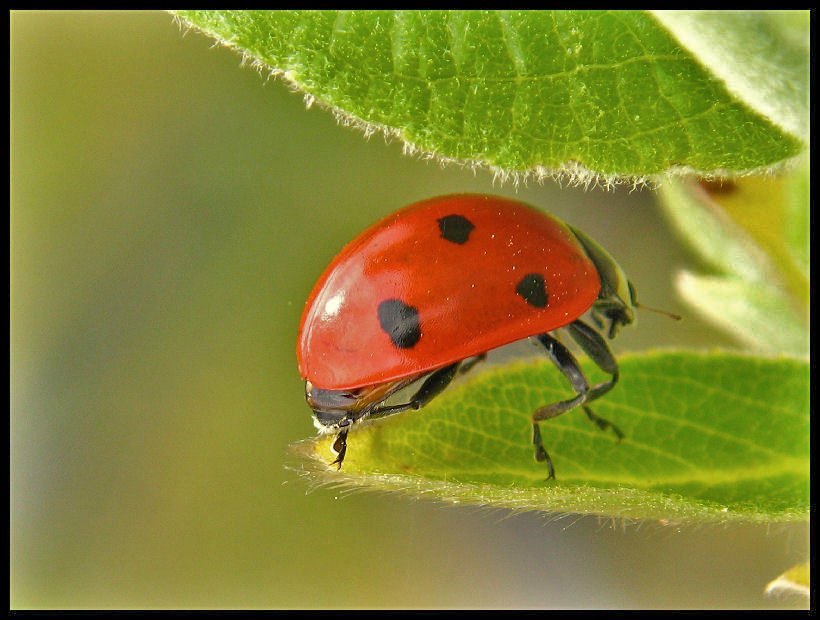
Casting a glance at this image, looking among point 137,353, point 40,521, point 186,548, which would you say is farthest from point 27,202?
point 186,548

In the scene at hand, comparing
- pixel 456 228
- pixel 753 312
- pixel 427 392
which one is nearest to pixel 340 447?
pixel 427 392

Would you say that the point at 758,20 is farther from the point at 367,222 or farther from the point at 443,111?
the point at 367,222

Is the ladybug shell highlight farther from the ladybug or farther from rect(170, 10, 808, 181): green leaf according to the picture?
rect(170, 10, 808, 181): green leaf

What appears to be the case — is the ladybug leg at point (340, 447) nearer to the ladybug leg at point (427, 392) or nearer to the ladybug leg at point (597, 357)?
the ladybug leg at point (427, 392)

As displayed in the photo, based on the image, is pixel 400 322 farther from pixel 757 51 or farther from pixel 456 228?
pixel 757 51

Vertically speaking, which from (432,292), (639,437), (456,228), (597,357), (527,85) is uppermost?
(527,85)

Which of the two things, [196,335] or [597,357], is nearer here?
[597,357]

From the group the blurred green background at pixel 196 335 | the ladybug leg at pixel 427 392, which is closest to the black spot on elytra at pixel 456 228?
the ladybug leg at pixel 427 392
